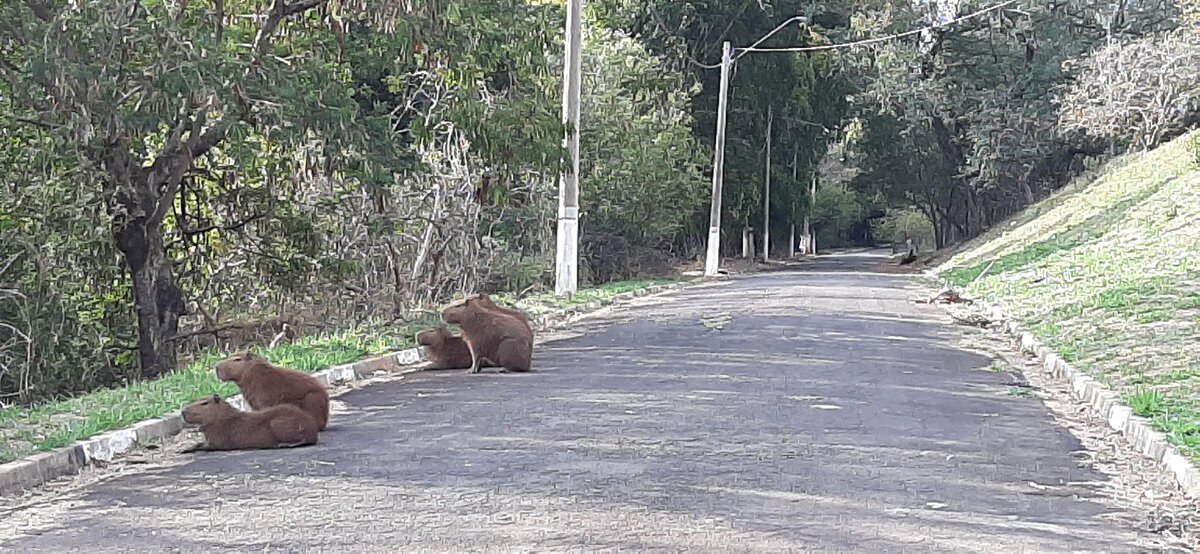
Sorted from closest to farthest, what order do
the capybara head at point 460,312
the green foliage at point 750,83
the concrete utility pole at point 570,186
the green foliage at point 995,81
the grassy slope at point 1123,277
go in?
the grassy slope at point 1123,277, the capybara head at point 460,312, the concrete utility pole at point 570,186, the green foliage at point 750,83, the green foliage at point 995,81

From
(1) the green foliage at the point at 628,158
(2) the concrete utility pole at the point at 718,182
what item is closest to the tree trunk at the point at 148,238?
(1) the green foliage at the point at 628,158

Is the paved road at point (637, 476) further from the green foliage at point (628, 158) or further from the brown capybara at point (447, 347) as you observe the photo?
the green foliage at point (628, 158)

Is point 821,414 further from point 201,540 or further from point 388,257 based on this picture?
point 388,257

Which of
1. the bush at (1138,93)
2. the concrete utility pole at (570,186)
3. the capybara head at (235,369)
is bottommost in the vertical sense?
the capybara head at (235,369)

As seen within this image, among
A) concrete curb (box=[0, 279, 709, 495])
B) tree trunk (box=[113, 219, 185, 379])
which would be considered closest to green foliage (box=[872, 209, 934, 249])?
tree trunk (box=[113, 219, 185, 379])

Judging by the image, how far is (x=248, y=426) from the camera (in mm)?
9445

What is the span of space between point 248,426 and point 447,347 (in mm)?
5174

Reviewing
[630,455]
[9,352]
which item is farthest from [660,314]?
[630,455]

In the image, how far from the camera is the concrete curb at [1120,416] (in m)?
8.60

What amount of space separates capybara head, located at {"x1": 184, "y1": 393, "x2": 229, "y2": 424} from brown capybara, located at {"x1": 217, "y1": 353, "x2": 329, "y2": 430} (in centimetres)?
39

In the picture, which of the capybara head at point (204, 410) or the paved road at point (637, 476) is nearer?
the paved road at point (637, 476)

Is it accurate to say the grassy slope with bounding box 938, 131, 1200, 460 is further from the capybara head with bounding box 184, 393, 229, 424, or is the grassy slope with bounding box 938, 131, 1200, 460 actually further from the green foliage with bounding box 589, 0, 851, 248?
the green foliage with bounding box 589, 0, 851, 248

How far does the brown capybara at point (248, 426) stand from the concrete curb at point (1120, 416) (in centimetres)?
555

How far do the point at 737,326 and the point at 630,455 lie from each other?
11.5 metres
